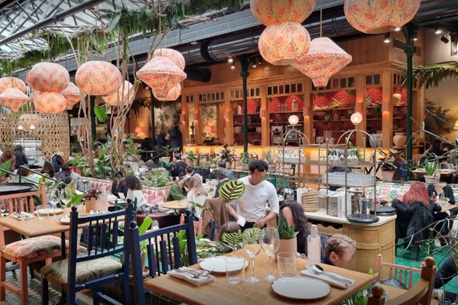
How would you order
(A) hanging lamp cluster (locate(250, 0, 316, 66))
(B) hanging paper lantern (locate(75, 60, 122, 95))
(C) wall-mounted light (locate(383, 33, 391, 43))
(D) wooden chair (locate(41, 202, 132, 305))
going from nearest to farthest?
1. (D) wooden chair (locate(41, 202, 132, 305))
2. (A) hanging lamp cluster (locate(250, 0, 316, 66))
3. (B) hanging paper lantern (locate(75, 60, 122, 95))
4. (C) wall-mounted light (locate(383, 33, 391, 43))

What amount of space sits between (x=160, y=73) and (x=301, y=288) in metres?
3.76

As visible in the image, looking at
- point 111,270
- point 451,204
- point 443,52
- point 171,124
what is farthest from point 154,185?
point 171,124

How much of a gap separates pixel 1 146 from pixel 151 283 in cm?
1496

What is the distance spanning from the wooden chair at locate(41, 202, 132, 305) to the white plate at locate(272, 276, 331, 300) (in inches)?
61.4

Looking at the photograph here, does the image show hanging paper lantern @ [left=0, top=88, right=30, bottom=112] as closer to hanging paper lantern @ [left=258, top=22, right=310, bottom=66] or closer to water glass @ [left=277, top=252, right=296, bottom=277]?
hanging paper lantern @ [left=258, top=22, right=310, bottom=66]

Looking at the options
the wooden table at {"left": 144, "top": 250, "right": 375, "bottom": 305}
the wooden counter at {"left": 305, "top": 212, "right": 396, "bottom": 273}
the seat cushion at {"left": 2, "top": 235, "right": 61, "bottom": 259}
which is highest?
the wooden table at {"left": 144, "top": 250, "right": 375, "bottom": 305}

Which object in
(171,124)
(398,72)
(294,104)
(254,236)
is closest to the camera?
(254,236)

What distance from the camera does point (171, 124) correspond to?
61.9 ft

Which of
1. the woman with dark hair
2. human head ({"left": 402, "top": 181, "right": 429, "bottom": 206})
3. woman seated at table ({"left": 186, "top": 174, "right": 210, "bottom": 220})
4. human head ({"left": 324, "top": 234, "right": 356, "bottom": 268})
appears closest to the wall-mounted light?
human head ({"left": 402, "top": 181, "right": 429, "bottom": 206})

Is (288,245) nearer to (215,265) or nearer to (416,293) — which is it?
(215,265)

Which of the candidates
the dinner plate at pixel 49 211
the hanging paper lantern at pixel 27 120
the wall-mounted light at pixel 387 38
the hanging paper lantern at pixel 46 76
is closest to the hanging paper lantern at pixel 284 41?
the dinner plate at pixel 49 211

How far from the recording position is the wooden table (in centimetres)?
204

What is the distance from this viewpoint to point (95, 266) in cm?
350

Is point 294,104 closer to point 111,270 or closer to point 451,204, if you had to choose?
point 451,204
